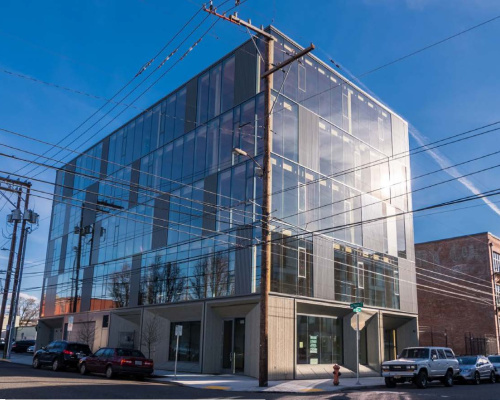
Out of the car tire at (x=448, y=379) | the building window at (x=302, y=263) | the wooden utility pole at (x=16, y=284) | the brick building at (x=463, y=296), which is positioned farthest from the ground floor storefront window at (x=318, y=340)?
the wooden utility pole at (x=16, y=284)

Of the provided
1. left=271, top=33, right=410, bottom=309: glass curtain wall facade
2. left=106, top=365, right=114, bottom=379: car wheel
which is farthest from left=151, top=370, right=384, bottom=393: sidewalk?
left=271, top=33, right=410, bottom=309: glass curtain wall facade

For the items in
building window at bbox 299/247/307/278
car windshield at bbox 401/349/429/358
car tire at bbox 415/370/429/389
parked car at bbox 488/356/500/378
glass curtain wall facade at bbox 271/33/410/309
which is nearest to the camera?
car tire at bbox 415/370/429/389

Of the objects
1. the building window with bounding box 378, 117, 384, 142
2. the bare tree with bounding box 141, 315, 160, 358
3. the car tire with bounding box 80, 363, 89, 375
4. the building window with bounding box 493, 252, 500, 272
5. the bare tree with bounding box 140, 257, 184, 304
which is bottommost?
A: the car tire with bounding box 80, 363, 89, 375

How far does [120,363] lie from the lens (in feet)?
75.0

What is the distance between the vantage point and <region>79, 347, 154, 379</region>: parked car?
22875mm

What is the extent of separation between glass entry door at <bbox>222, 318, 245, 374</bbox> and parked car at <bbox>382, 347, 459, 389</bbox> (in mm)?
7810

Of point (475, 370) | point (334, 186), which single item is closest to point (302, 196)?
point (334, 186)

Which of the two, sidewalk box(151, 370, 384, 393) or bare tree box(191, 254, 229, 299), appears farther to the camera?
bare tree box(191, 254, 229, 299)

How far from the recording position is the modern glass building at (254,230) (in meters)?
26.7

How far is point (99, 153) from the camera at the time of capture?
44.8 metres

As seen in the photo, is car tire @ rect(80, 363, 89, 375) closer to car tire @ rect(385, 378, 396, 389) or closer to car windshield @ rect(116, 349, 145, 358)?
car windshield @ rect(116, 349, 145, 358)

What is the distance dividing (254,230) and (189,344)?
866 cm

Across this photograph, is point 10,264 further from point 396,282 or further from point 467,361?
point 467,361

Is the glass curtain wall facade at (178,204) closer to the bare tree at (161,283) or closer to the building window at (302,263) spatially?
the bare tree at (161,283)
